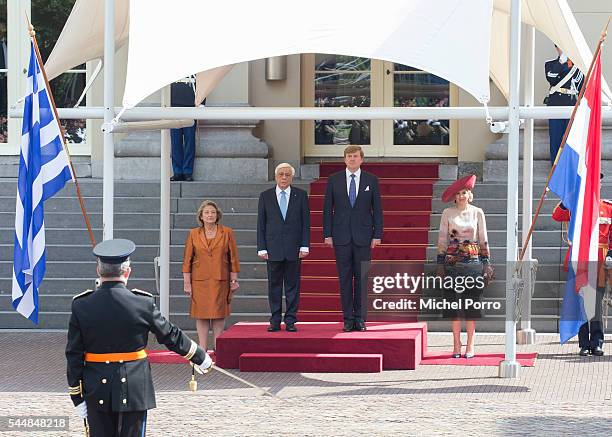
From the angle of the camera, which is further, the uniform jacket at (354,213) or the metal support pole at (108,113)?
the uniform jacket at (354,213)

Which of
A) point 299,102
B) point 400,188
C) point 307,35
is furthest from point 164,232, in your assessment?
point 299,102

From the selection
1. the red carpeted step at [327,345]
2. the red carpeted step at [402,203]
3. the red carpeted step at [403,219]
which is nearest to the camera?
the red carpeted step at [327,345]

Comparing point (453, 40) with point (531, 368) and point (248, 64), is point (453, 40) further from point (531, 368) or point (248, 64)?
point (248, 64)

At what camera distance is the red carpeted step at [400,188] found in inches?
707

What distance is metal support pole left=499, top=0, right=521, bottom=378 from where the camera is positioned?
40.0ft

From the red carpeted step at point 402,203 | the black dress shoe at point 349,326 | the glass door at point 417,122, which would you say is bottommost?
the black dress shoe at point 349,326

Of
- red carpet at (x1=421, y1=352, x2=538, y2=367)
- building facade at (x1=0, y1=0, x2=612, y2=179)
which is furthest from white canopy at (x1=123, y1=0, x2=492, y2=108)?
building facade at (x1=0, y1=0, x2=612, y2=179)

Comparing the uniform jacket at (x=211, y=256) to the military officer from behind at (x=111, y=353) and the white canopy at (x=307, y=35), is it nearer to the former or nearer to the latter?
the white canopy at (x=307, y=35)

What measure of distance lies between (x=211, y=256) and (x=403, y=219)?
164 inches

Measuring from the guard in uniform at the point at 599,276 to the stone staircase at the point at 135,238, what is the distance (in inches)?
151

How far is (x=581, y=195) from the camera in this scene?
1170 cm

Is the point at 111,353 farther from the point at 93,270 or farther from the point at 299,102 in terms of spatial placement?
the point at 299,102

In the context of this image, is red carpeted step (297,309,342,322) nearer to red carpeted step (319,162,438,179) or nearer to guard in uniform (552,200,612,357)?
guard in uniform (552,200,612,357)

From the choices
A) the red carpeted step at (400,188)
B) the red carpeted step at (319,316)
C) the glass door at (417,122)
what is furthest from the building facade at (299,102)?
the red carpeted step at (319,316)
